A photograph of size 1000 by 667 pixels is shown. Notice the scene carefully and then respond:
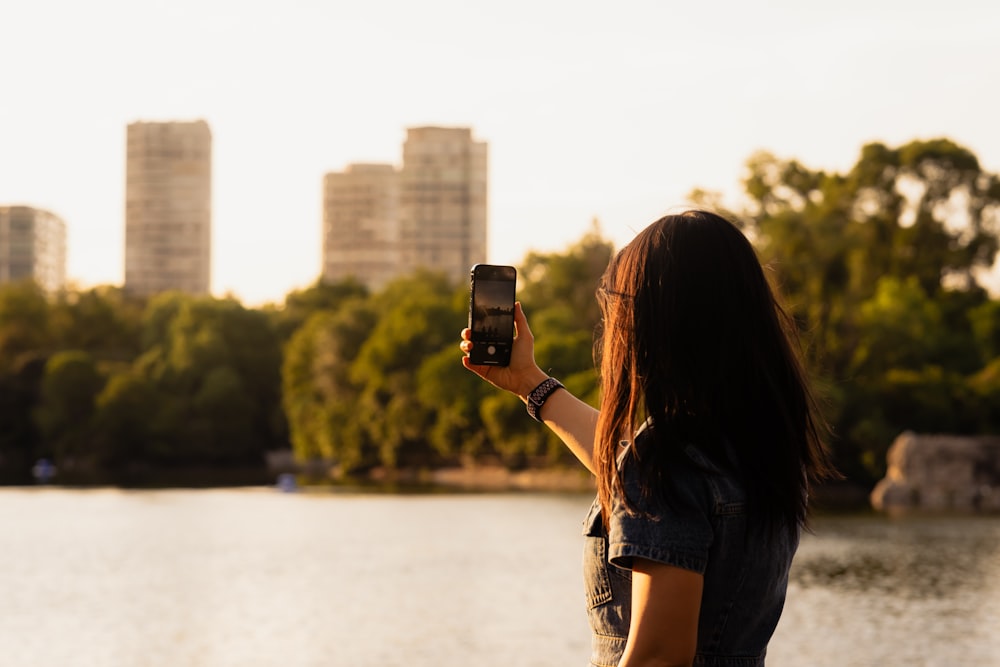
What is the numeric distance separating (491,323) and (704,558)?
2.26ft

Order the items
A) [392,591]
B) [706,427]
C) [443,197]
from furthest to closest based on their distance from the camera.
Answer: [443,197] → [392,591] → [706,427]

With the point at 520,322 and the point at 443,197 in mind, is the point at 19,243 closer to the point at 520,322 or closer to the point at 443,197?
the point at 443,197

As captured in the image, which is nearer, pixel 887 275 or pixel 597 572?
pixel 597 572

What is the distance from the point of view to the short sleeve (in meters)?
2.11

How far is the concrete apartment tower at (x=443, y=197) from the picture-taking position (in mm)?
195375

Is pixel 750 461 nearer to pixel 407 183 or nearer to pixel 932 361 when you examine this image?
pixel 932 361

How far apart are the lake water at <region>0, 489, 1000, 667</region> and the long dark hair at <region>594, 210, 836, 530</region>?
20.0 meters

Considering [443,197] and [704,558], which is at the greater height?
[443,197]

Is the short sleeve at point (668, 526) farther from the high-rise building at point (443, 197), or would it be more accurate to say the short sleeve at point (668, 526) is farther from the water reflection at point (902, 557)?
the high-rise building at point (443, 197)

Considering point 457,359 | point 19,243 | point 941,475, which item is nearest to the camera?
point 941,475

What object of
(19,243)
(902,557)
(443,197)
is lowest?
(902,557)

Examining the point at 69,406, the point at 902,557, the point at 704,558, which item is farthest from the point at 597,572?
the point at 69,406

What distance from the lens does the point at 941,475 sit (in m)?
53.2

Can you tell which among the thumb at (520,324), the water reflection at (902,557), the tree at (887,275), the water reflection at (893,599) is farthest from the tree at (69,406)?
the thumb at (520,324)
